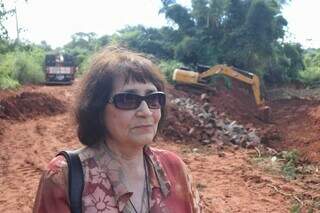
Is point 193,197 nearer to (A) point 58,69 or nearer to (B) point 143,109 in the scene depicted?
(B) point 143,109

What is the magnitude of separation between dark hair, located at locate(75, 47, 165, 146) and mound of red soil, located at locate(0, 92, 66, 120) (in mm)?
12021

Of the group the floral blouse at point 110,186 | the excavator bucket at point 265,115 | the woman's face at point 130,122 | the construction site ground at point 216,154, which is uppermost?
the woman's face at point 130,122

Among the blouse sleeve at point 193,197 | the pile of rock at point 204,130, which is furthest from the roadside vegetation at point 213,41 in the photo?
the blouse sleeve at point 193,197

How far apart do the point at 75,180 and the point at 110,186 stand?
129 mm

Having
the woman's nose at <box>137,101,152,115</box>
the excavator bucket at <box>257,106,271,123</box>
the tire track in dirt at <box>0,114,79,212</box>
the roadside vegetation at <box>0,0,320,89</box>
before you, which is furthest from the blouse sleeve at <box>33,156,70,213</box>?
the roadside vegetation at <box>0,0,320,89</box>

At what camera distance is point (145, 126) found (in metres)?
1.75

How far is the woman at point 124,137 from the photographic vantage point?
5.47 ft

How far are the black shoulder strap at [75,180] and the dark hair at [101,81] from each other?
16cm

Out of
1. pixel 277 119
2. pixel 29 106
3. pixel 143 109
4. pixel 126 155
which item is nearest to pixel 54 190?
pixel 126 155

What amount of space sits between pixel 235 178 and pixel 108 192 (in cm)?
640

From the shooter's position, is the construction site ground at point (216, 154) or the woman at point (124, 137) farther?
the construction site ground at point (216, 154)

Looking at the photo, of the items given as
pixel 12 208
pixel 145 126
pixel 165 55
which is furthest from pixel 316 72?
pixel 145 126

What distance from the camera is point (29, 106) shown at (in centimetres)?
1445

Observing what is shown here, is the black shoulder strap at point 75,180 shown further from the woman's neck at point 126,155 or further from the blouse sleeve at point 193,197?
the blouse sleeve at point 193,197
